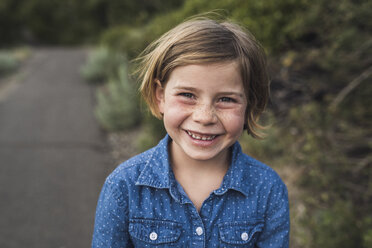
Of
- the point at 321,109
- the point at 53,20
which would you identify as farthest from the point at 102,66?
the point at 53,20

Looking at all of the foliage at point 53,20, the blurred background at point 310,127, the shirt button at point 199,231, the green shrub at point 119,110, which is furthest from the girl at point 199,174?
the foliage at point 53,20

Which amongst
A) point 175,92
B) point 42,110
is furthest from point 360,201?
point 42,110

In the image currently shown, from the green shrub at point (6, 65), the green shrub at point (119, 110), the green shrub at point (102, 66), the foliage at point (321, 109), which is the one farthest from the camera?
the green shrub at point (6, 65)

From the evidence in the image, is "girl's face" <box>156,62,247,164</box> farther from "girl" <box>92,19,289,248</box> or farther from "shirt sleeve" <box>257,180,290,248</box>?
"shirt sleeve" <box>257,180,290,248</box>

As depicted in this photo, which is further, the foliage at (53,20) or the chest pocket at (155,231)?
the foliage at (53,20)

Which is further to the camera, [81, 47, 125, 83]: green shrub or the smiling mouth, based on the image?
[81, 47, 125, 83]: green shrub

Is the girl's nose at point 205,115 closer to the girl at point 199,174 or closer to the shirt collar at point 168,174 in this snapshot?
the girl at point 199,174

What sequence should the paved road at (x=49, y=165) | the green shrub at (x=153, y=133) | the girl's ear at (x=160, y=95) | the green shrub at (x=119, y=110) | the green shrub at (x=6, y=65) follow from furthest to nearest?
1. the green shrub at (x=6, y=65)
2. the green shrub at (x=119, y=110)
3. the green shrub at (x=153, y=133)
4. the paved road at (x=49, y=165)
5. the girl's ear at (x=160, y=95)

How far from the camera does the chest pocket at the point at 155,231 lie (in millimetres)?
1478

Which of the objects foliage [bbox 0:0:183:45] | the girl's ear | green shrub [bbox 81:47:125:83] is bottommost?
the girl's ear

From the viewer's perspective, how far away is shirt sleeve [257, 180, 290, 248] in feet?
5.06

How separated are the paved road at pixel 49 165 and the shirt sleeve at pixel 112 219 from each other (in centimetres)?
205

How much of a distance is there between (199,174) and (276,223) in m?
0.39

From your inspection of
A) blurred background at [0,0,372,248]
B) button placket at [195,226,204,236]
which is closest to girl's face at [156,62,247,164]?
button placket at [195,226,204,236]
